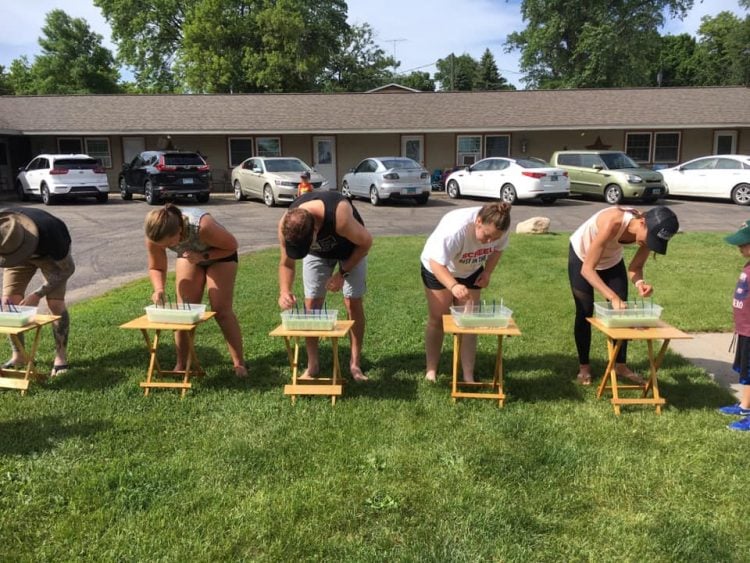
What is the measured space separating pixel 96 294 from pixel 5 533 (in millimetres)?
5084

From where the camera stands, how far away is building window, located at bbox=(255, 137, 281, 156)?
2352 centimetres

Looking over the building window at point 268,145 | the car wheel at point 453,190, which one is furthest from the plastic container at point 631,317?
the building window at point 268,145

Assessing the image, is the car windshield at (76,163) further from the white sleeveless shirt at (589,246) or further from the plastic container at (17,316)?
the white sleeveless shirt at (589,246)

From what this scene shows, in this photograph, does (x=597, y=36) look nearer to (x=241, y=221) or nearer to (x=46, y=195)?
(x=241, y=221)

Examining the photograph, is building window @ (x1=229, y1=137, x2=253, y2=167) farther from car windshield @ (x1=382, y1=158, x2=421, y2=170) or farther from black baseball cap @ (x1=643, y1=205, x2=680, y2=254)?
black baseball cap @ (x1=643, y1=205, x2=680, y2=254)

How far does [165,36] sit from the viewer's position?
42.3 meters

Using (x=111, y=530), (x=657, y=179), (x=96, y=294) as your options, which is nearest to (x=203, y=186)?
(x=96, y=294)

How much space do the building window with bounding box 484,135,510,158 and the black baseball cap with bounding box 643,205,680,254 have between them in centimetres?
2051

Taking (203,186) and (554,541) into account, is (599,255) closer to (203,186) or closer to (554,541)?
(554,541)

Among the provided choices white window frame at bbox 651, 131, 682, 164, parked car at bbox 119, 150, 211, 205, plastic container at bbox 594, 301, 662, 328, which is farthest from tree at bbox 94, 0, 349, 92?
plastic container at bbox 594, 301, 662, 328

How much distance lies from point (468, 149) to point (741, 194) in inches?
398

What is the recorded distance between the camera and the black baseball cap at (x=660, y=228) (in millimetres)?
3541

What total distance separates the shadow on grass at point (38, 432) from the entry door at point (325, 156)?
20350 mm

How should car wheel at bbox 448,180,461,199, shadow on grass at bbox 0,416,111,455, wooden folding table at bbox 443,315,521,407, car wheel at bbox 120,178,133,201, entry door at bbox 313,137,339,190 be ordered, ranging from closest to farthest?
shadow on grass at bbox 0,416,111,455
wooden folding table at bbox 443,315,521,407
car wheel at bbox 120,178,133,201
car wheel at bbox 448,180,461,199
entry door at bbox 313,137,339,190
